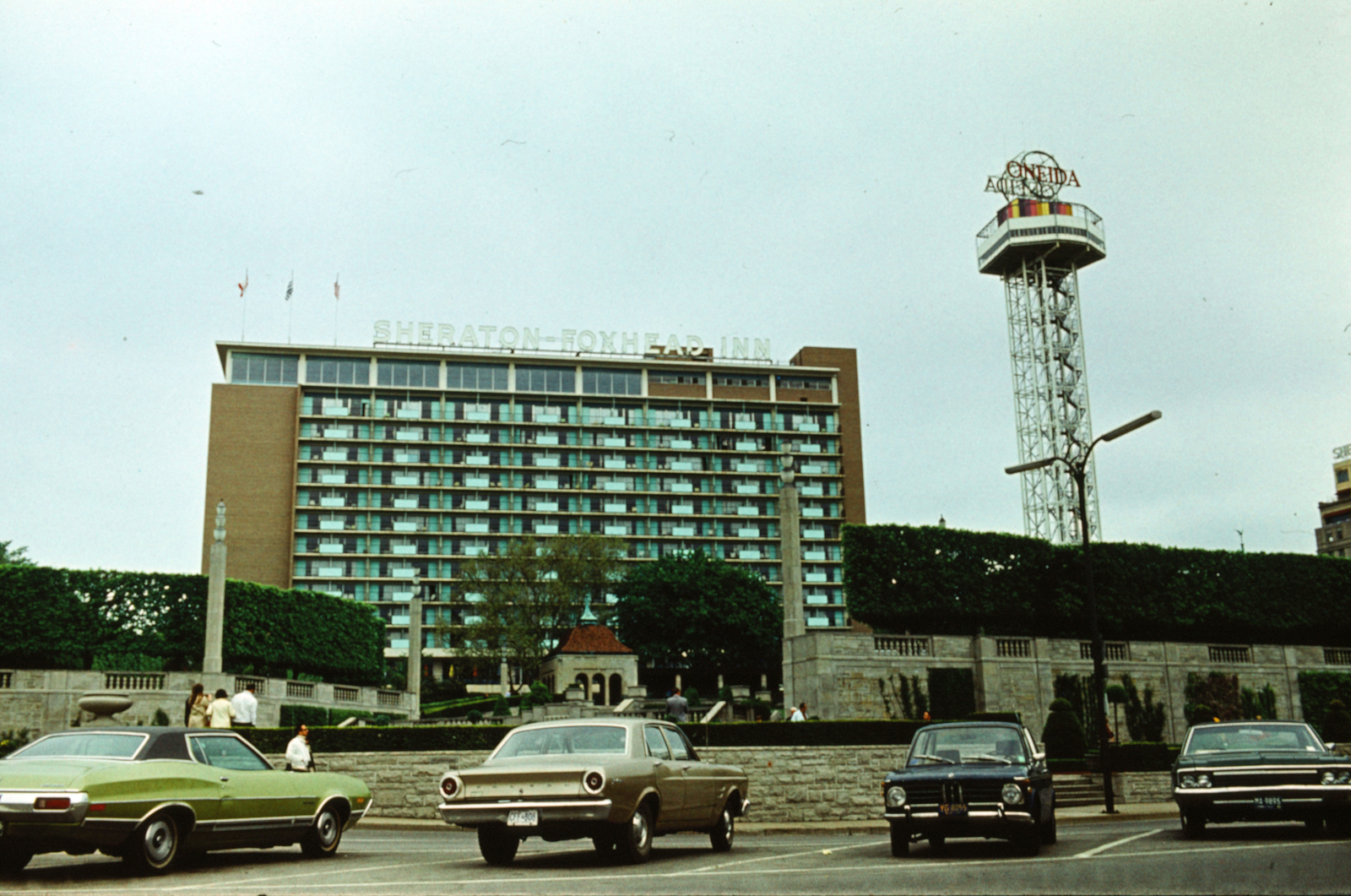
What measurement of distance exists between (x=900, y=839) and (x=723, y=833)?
7.61ft

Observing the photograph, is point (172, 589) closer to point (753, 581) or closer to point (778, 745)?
point (778, 745)

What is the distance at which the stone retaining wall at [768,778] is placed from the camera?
925 inches

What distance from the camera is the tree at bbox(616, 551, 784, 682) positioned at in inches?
3334

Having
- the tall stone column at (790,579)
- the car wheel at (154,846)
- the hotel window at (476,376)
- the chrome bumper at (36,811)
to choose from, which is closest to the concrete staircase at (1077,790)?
the tall stone column at (790,579)

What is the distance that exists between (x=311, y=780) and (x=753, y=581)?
248ft

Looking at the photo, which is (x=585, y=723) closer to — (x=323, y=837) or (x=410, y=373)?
(x=323, y=837)

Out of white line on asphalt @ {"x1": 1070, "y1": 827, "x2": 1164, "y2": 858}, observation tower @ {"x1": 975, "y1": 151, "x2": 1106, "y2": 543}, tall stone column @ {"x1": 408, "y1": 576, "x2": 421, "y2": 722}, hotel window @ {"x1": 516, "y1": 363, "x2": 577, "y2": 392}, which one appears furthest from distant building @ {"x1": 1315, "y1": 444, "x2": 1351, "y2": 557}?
white line on asphalt @ {"x1": 1070, "y1": 827, "x2": 1164, "y2": 858}

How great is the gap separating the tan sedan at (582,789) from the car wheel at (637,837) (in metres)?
0.01

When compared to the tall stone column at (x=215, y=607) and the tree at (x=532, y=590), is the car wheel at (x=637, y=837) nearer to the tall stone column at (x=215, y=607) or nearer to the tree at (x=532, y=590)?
the tall stone column at (x=215, y=607)

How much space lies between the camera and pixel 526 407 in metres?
109

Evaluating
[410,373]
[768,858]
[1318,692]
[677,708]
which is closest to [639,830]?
[768,858]

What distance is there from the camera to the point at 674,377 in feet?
373

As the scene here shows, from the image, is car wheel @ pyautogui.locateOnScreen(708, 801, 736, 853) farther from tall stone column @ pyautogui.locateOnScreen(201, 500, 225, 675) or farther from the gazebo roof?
the gazebo roof

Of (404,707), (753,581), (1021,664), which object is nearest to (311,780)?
(1021,664)
